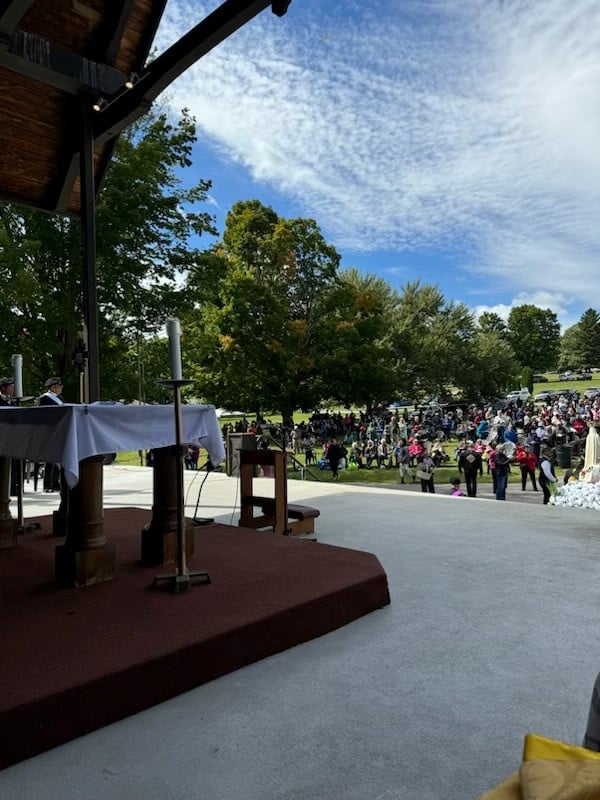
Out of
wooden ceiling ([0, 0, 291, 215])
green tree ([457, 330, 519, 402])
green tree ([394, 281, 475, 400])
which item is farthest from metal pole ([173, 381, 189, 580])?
green tree ([457, 330, 519, 402])

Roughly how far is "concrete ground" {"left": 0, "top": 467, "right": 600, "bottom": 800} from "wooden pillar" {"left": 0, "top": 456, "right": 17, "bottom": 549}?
7.53 feet

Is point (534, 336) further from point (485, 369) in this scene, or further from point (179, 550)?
point (179, 550)

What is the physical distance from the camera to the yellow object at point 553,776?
2.59ft

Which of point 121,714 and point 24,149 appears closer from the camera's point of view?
point 121,714

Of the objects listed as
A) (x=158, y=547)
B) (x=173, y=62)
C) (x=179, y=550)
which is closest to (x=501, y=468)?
(x=158, y=547)

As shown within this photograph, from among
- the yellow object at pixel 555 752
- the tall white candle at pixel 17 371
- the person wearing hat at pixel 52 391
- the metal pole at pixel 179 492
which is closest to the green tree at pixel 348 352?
the person wearing hat at pixel 52 391

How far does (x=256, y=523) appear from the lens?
17.2ft

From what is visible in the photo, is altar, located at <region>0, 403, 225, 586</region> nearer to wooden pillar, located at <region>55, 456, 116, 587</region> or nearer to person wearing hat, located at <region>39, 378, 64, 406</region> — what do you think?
wooden pillar, located at <region>55, 456, 116, 587</region>

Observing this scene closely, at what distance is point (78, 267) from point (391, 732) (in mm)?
11907

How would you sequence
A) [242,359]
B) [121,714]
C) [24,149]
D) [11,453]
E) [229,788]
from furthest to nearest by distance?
1. [242,359]
2. [24,149]
3. [11,453]
4. [121,714]
5. [229,788]

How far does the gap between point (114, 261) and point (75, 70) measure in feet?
23.8

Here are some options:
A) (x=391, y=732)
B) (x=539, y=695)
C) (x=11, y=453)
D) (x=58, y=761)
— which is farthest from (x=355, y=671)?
(x=11, y=453)

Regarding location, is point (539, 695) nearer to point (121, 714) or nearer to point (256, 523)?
point (121, 714)

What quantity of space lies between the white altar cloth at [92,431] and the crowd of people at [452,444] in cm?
681
